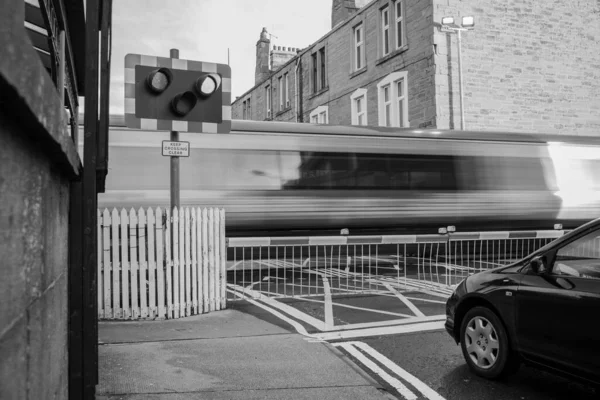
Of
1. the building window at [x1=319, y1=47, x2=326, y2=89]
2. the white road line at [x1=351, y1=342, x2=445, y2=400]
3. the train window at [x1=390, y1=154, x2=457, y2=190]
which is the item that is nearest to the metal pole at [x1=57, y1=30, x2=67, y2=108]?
the white road line at [x1=351, y1=342, x2=445, y2=400]

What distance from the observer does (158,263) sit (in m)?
6.96

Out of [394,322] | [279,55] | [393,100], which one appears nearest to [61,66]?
[394,322]

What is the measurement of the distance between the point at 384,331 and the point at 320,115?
22633 millimetres

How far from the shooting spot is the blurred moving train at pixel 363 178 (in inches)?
490

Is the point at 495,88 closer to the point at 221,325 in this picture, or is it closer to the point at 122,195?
the point at 122,195

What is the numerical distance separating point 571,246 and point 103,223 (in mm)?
5206

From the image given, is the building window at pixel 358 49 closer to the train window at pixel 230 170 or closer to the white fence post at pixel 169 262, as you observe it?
the train window at pixel 230 170

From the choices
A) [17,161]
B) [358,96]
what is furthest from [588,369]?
[358,96]

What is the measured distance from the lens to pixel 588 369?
3789 millimetres

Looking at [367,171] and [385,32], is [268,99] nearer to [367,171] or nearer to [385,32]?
[385,32]

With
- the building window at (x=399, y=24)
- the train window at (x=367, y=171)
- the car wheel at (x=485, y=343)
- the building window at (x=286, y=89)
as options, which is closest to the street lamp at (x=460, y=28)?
the building window at (x=399, y=24)

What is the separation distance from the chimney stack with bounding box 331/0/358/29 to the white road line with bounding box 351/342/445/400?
954 inches

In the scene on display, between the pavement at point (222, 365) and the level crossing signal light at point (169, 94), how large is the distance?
8.36ft

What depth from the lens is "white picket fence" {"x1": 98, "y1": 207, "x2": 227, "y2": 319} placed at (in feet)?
22.3
